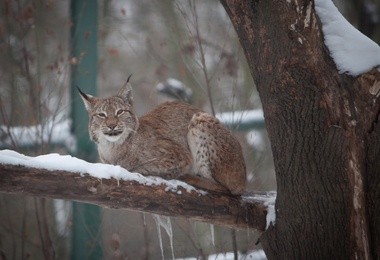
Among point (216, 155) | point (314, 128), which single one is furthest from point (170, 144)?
point (314, 128)

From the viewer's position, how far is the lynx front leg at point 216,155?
6375mm

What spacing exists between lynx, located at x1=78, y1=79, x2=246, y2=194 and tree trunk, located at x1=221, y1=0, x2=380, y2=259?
951 mm

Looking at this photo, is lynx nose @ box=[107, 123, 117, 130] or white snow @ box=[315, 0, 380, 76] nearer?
white snow @ box=[315, 0, 380, 76]

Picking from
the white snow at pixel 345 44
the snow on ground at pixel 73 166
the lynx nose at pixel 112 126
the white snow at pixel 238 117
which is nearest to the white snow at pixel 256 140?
the white snow at pixel 238 117

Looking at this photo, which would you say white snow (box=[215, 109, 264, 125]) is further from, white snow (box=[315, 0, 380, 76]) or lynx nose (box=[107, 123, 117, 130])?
white snow (box=[315, 0, 380, 76])

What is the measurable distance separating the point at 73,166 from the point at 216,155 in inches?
60.6

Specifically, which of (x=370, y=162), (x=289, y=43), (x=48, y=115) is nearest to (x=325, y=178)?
(x=370, y=162)

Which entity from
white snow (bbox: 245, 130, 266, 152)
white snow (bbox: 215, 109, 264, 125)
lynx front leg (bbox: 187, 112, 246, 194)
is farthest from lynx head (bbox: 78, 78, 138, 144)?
white snow (bbox: 245, 130, 266, 152)

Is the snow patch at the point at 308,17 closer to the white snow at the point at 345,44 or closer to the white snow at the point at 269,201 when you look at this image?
the white snow at the point at 345,44

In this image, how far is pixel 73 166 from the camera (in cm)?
536

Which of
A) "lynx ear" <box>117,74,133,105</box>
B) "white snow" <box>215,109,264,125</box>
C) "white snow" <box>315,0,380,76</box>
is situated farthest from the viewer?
"white snow" <box>215,109,264,125</box>

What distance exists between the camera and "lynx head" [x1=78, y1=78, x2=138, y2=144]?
6617 mm

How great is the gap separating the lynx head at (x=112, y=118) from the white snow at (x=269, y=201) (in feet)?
4.13

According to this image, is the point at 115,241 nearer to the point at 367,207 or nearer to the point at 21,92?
the point at 21,92
